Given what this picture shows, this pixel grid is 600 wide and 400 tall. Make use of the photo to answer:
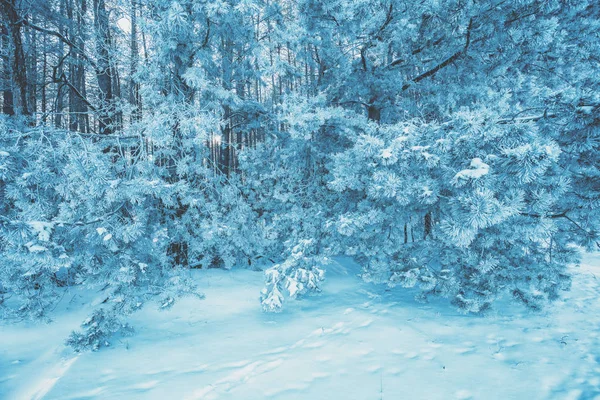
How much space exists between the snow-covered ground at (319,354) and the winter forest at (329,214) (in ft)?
0.10

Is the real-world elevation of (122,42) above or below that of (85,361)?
above

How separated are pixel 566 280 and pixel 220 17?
6.24 metres

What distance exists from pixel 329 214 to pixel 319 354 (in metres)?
2.56

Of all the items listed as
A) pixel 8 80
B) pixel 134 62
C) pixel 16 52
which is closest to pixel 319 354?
pixel 134 62

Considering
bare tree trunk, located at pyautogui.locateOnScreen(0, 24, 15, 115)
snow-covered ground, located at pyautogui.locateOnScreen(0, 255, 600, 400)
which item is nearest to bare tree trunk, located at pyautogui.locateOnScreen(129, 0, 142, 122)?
bare tree trunk, located at pyautogui.locateOnScreen(0, 24, 15, 115)

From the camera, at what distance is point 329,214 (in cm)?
551

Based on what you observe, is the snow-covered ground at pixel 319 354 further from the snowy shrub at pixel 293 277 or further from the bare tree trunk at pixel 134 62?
the bare tree trunk at pixel 134 62

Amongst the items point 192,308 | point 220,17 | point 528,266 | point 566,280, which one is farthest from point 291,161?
point 566,280

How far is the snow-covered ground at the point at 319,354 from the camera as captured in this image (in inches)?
114

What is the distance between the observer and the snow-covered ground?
2.89 m

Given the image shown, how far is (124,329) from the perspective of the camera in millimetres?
4074

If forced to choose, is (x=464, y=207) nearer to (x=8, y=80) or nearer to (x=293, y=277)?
(x=293, y=277)

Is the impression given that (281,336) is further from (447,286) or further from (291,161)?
(291,161)

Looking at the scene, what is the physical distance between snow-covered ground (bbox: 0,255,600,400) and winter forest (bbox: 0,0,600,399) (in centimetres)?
3
